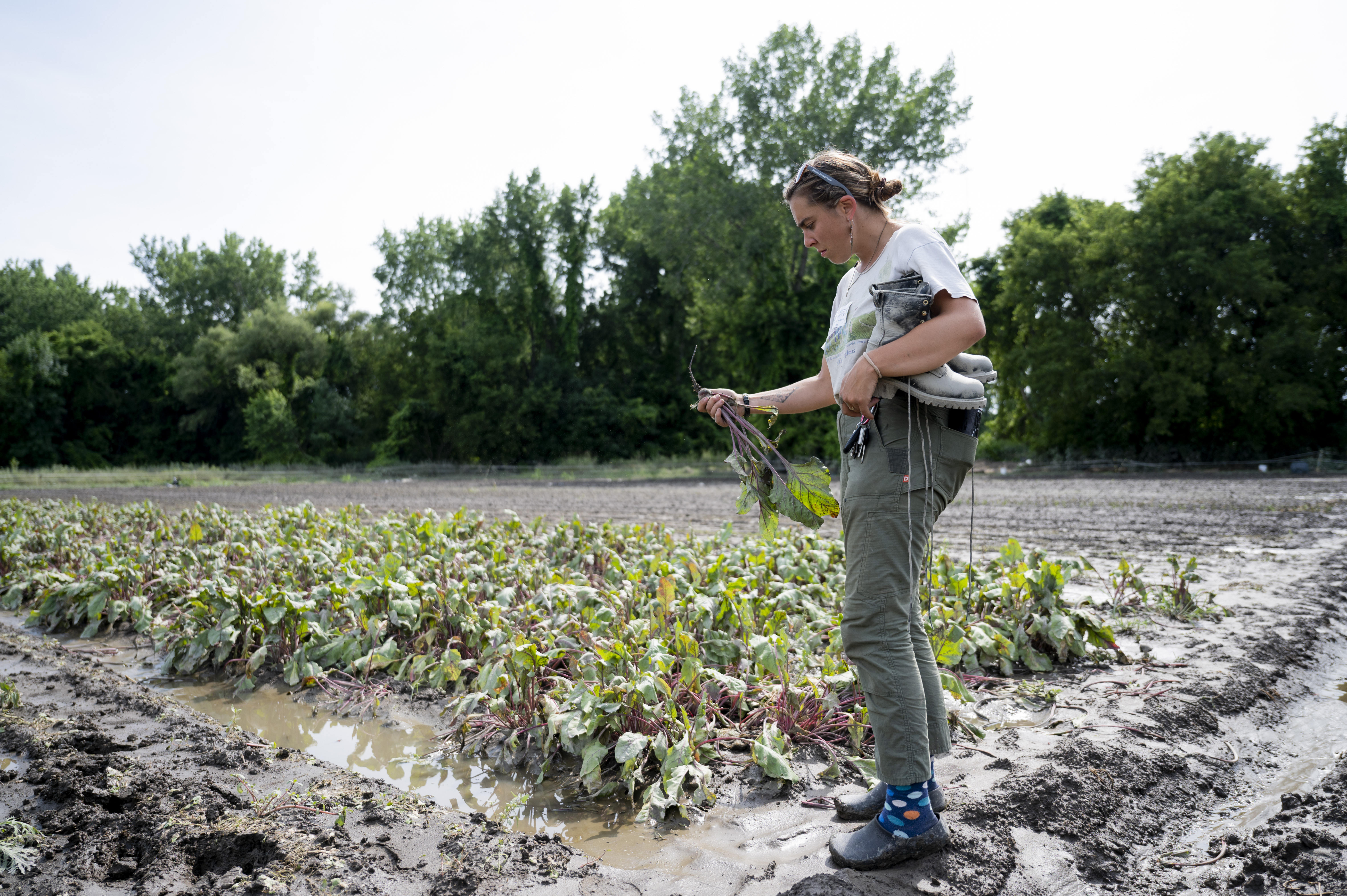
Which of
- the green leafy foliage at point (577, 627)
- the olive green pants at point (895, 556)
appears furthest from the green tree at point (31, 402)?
the olive green pants at point (895, 556)

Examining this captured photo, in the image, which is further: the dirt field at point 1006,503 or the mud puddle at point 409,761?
the dirt field at point 1006,503

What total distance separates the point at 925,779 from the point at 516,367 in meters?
39.3

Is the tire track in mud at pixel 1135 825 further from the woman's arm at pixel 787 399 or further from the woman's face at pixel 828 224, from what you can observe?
the woman's face at pixel 828 224

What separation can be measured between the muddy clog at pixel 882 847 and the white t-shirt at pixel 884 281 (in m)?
1.30

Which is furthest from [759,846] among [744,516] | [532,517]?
[532,517]

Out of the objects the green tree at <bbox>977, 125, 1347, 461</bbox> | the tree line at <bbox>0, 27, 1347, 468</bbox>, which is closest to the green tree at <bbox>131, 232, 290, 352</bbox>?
the tree line at <bbox>0, 27, 1347, 468</bbox>

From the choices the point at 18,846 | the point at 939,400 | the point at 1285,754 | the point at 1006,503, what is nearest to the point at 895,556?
the point at 939,400

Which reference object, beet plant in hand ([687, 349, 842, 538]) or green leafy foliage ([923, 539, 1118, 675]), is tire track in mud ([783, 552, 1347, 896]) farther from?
beet plant in hand ([687, 349, 842, 538])

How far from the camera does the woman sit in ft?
6.86

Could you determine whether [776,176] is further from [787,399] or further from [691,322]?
[787,399]

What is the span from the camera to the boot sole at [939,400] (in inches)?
82.2

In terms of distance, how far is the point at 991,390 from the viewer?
3941cm

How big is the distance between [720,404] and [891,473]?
0.80 m

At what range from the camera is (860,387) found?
6.91 feet
